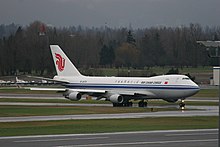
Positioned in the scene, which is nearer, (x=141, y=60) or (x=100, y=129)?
(x=100, y=129)

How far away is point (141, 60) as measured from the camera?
636 feet

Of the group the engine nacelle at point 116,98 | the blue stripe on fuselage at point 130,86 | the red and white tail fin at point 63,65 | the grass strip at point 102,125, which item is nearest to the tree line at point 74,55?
the red and white tail fin at point 63,65

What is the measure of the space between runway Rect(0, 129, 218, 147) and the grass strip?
2266mm

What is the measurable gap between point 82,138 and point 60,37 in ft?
525

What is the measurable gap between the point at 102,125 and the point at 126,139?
875cm

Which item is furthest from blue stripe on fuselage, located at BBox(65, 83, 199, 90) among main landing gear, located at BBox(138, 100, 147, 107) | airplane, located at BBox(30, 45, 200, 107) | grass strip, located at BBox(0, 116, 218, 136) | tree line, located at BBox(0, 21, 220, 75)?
tree line, located at BBox(0, 21, 220, 75)

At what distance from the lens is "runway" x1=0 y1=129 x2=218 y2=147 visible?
31.2 meters

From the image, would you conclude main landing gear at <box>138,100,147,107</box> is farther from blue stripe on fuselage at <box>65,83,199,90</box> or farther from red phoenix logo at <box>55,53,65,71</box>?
red phoenix logo at <box>55,53,65,71</box>

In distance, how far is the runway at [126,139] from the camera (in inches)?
1228

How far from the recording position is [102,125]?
1672 inches

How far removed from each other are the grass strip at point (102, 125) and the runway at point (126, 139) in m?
2.27

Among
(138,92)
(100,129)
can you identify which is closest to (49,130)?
(100,129)

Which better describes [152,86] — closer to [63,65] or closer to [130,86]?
[130,86]

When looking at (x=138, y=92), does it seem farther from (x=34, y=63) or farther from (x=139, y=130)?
(x=34, y=63)
